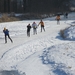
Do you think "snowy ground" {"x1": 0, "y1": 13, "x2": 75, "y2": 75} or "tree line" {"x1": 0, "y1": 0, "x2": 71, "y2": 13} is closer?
"snowy ground" {"x1": 0, "y1": 13, "x2": 75, "y2": 75}

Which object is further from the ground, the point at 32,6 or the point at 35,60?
the point at 32,6

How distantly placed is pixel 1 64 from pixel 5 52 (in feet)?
8.36

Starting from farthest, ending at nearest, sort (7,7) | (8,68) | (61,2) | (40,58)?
1. (61,2)
2. (7,7)
3. (40,58)
4. (8,68)

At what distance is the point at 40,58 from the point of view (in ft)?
53.4

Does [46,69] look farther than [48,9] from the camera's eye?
No

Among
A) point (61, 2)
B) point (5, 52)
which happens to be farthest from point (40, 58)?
point (61, 2)

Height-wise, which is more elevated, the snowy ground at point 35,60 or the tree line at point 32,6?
the tree line at point 32,6

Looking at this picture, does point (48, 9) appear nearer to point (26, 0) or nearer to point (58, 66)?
point (26, 0)

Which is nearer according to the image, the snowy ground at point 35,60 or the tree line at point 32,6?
the snowy ground at point 35,60

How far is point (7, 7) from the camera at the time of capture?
67.2m

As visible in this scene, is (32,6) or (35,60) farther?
(32,6)

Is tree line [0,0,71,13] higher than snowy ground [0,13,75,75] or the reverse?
higher

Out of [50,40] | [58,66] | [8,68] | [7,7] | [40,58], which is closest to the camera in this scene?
[58,66]

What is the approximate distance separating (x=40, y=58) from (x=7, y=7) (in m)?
52.2
